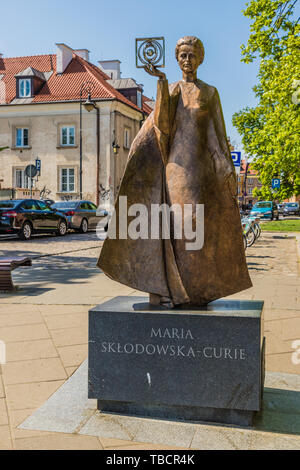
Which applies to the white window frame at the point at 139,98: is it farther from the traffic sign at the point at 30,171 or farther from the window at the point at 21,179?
the traffic sign at the point at 30,171

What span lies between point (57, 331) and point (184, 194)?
8.84 ft

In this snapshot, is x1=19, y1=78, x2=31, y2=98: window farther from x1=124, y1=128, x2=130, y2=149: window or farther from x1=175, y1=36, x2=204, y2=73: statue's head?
x1=175, y1=36, x2=204, y2=73: statue's head

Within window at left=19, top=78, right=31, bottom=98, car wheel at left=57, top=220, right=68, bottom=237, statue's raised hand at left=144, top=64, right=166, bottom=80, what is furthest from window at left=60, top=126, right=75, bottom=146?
statue's raised hand at left=144, top=64, right=166, bottom=80

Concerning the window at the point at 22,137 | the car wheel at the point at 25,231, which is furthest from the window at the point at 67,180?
the car wheel at the point at 25,231

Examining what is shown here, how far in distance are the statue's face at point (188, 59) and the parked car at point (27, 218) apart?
15.4 meters

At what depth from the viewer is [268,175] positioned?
2536 cm

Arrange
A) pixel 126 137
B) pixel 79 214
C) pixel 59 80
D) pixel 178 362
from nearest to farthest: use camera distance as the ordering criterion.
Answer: pixel 178 362, pixel 79 214, pixel 59 80, pixel 126 137

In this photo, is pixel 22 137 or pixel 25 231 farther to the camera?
pixel 22 137

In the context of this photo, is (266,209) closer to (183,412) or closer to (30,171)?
(30,171)

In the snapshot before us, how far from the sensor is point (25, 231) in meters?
19.0

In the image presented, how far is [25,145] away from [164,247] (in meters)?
34.3

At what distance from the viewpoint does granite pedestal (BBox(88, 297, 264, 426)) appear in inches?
129

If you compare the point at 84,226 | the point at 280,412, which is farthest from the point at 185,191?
the point at 84,226

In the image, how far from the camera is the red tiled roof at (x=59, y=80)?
35359 mm
